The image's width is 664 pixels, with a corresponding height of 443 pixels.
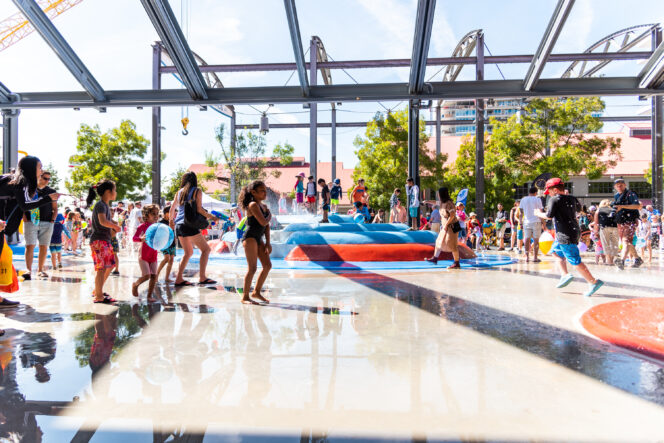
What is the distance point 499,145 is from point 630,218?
17.1 metres

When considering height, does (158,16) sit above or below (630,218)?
above

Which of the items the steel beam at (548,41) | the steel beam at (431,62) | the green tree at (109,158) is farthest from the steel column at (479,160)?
the green tree at (109,158)

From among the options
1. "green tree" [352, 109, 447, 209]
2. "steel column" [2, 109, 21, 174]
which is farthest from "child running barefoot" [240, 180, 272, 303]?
"green tree" [352, 109, 447, 209]

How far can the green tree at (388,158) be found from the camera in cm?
3142

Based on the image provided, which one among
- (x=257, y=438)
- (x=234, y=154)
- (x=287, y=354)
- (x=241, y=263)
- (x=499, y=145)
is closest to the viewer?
(x=257, y=438)

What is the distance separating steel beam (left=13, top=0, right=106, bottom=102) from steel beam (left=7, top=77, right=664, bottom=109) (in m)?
0.46

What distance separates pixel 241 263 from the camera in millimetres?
10859

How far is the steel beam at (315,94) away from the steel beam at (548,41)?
14.2 inches

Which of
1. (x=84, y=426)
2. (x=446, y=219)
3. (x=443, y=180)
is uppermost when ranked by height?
(x=443, y=180)

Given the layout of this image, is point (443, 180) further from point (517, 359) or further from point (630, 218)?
point (517, 359)

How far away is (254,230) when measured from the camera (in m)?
5.65

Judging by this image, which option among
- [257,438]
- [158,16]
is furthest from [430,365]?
[158,16]

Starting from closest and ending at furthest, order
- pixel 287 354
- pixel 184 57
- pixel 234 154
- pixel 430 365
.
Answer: pixel 430 365
pixel 287 354
pixel 184 57
pixel 234 154

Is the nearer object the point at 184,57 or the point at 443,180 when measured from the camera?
the point at 184,57
